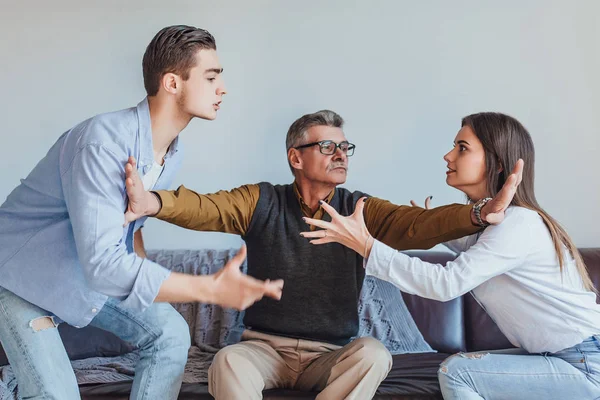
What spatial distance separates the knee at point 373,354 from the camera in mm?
2238

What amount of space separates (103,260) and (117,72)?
5.84ft

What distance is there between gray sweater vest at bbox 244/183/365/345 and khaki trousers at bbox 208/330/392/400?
61 mm

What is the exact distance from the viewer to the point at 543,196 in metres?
Answer: 3.36

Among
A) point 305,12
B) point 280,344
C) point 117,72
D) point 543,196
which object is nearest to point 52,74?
point 117,72

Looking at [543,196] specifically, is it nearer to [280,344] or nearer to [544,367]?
[544,367]

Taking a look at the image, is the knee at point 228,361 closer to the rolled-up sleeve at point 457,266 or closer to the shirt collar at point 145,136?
the rolled-up sleeve at point 457,266

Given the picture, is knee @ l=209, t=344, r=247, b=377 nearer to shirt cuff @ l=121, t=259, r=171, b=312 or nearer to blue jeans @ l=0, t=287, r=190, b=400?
blue jeans @ l=0, t=287, r=190, b=400

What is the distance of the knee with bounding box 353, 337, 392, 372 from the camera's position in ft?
7.34

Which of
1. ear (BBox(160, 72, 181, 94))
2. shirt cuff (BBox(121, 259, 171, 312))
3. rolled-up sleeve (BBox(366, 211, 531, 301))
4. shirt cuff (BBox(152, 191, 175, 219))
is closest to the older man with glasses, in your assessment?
shirt cuff (BBox(152, 191, 175, 219))

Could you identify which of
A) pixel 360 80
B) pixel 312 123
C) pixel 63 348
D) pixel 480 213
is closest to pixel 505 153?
pixel 480 213

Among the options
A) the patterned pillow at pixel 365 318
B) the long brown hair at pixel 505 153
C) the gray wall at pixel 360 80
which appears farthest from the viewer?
the gray wall at pixel 360 80

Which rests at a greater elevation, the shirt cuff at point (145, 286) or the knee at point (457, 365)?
the shirt cuff at point (145, 286)

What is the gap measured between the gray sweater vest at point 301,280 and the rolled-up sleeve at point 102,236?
0.74m

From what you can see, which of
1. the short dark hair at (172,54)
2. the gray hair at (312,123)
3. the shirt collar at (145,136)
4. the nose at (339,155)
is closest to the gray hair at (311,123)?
the gray hair at (312,123)
